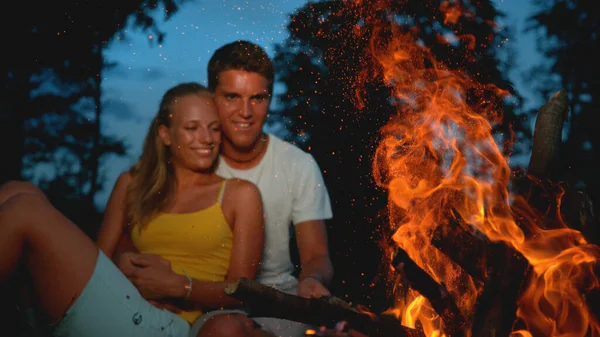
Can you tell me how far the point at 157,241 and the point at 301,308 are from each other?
1148 millimetres

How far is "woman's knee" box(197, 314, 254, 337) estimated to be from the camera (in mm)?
2689

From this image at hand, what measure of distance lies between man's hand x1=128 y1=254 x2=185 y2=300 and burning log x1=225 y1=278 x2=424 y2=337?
0.66 m

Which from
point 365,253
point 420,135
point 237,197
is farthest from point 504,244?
point 365,253

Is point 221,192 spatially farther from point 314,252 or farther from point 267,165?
point 314,252

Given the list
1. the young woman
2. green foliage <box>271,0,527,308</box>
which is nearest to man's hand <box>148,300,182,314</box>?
the young woman

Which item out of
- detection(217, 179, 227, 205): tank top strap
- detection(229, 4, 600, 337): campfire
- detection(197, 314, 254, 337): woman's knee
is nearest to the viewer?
detection(229, 4, 600, 337): campfire

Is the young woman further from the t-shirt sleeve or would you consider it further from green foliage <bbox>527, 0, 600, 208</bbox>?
green foliage <bbox>527, 0, 600, 208</bbox>

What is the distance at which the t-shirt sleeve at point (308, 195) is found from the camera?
376 cm

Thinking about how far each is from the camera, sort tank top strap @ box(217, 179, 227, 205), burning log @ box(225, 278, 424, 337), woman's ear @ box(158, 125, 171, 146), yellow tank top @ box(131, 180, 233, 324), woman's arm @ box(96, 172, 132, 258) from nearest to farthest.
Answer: burning log @ box(225, 278, 424, 337), yellow tank top @ box(131, 180, 233, 324), tank top strap @ box(217, 179, 227, 205), woman's arm @ box(96, 172, 132, 258), woman's ear @ box(158, 125, 171, 146)

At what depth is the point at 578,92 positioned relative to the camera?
535 inches

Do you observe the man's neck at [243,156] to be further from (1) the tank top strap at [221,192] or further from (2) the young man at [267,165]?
(1) the tank top strap at [221,192]

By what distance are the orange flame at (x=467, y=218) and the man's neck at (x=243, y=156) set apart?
0.89 meters

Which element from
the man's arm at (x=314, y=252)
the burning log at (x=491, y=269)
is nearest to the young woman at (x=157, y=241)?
the man's arm at (x=314, y=252)

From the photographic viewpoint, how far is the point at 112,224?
349 cm
